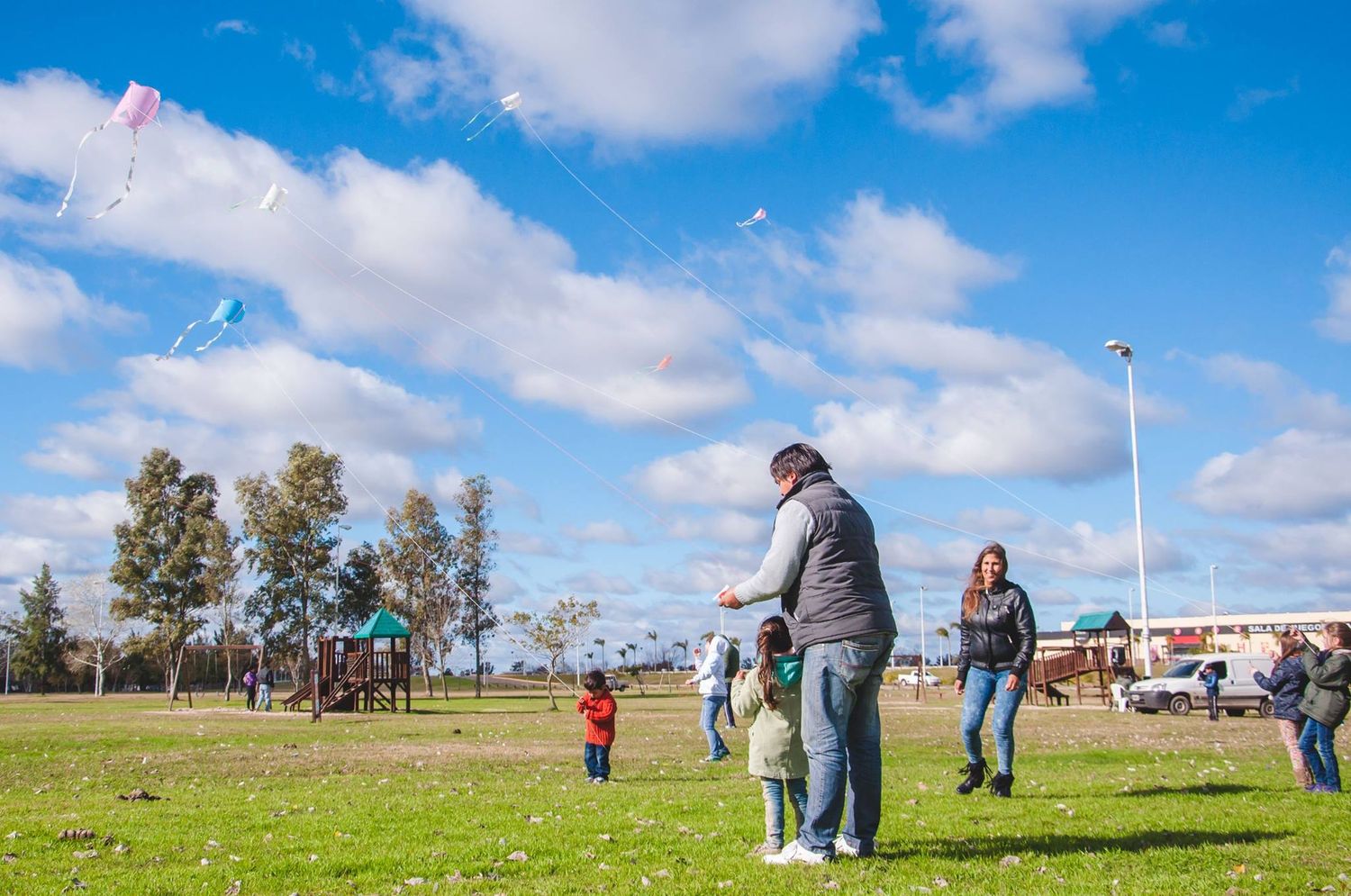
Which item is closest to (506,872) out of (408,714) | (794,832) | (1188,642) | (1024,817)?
(794,832)

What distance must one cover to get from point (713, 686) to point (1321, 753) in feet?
24.1

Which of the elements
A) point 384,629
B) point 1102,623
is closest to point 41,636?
point 384,629

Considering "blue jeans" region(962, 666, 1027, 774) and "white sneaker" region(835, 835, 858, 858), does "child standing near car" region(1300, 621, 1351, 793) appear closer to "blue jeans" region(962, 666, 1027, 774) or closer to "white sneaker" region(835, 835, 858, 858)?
"blue jeans" region(962, 666, 1027, 774)

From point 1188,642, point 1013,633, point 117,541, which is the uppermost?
point 117,541

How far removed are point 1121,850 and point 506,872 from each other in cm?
356

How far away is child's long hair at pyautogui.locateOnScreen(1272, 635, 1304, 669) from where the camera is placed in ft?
32.4

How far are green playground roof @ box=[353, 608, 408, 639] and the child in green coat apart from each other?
29589 millimetres

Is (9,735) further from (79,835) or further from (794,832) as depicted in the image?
(794,832)

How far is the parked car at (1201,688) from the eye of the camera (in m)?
28.6

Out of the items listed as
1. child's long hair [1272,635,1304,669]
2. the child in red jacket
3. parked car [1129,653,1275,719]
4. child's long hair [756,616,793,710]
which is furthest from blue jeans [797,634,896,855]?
parked car [1129,653,1275,719]

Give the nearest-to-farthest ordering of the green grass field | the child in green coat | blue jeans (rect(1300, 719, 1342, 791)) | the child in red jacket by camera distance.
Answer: the green grass field, the child in green coat, blue jeans (rect(1300, 719, 1342, 791)), the child in red jacket

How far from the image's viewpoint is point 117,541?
52469 millimetres

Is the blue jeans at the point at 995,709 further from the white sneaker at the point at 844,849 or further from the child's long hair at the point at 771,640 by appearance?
the white sneaker at the point at 844,849

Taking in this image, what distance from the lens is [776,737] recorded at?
6.35 meters
